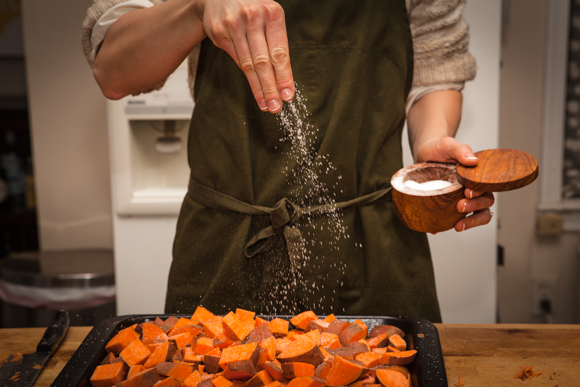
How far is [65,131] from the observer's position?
106 inches

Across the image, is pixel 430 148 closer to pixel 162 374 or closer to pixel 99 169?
pixel 162 374

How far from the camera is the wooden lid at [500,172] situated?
0.71 metres

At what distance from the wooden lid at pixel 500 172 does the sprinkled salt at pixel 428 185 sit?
47 millimetres

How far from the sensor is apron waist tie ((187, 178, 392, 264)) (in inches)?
35.6

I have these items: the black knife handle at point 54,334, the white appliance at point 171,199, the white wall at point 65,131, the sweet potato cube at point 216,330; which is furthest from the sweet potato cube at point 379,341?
the white wall at point 65,131

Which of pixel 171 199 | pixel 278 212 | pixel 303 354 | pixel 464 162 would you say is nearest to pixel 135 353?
pixel 303 354

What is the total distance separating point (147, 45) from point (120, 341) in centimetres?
52

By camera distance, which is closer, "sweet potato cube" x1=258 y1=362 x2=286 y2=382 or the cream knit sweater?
"sweet potato cube" x1=258 y1=362 x2=286 y2=382

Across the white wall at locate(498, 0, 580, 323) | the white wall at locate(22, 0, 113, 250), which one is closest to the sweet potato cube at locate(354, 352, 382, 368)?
the white wall at locate(498, 0, 580, 323)

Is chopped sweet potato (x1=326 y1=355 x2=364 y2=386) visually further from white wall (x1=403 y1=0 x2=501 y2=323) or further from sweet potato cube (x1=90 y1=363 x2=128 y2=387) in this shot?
white wall (x1=403 y1=0 x2=501 y2=323)

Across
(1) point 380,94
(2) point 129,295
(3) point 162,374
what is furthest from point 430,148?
(2) point 129,295

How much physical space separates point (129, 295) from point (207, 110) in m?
1.26

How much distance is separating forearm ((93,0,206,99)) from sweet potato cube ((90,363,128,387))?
536 mm

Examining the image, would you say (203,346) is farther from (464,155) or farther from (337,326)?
(464,155)
